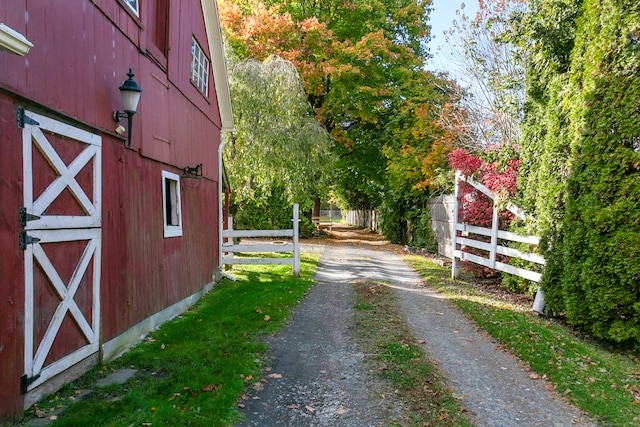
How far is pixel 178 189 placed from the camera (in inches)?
297

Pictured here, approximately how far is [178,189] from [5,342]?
15.1 feet

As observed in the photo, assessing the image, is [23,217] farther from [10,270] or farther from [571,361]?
[571,361]

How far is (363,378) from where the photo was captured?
15.0 ft

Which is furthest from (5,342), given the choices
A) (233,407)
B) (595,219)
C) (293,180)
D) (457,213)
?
(293,180)

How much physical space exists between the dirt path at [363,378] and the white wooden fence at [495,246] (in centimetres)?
147

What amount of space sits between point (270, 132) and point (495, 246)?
912 centimetres

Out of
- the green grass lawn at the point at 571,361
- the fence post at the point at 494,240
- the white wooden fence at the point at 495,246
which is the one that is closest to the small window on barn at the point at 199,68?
the white wooden fence at the point at 495,246

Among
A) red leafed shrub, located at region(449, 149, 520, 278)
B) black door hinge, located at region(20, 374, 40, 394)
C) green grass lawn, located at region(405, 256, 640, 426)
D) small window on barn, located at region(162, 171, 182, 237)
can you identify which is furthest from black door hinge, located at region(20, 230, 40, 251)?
red leafed shrub, located at region(449, 149, 520, 278)

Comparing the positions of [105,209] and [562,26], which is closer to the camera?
[105,209]

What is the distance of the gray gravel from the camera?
3.74 m

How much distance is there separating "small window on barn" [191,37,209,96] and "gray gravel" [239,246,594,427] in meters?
5.16

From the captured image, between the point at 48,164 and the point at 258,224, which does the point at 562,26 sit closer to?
the point at 48,164

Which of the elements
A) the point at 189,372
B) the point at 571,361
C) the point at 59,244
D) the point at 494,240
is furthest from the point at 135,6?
the point at 494,240

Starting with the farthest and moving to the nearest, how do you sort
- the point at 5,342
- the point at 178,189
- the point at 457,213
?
the point at 457,213
the point at 178,189
the point at 5,342
